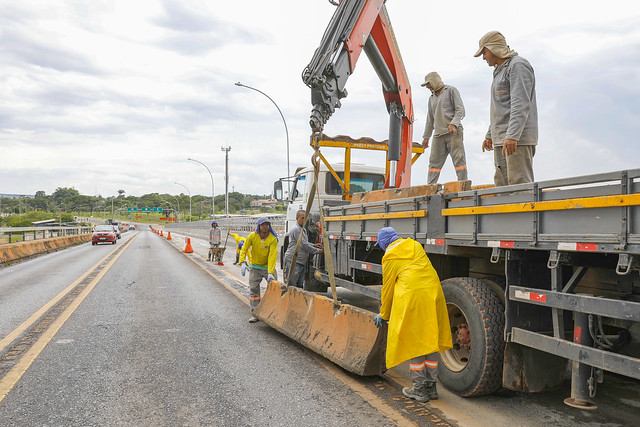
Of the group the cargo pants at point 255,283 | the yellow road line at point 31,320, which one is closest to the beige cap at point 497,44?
the cargo pants at point 255,283

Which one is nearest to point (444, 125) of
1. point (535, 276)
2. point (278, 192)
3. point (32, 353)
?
point (535, 276)

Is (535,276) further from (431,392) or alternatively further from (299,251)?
(299,251)

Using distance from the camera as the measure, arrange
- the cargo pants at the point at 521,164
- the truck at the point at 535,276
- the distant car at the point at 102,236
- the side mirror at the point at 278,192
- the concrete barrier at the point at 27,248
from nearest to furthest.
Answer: the truck at the point at 535,276, the cargo pants at the point at 521,164, the side mirror at the point at 278,192, the concrete barrier at the point at 27,248, the distant car at the point at 102,236

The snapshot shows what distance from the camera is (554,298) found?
340 centimetres

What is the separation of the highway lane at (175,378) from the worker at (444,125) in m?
3.37

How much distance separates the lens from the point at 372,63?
8453 mm

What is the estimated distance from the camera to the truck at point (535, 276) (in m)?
2.99

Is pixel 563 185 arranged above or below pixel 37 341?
above

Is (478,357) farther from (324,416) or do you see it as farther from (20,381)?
(20,381)

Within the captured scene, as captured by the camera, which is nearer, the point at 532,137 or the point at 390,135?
the point at 532,137

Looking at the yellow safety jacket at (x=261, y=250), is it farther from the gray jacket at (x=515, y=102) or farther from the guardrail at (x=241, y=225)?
the gray jacket at (x=515, y=102)

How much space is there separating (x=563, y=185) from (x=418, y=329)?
62.7 inches

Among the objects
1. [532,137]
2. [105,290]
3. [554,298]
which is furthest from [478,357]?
[105,290]

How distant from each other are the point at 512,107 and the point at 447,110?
7.46 ft
